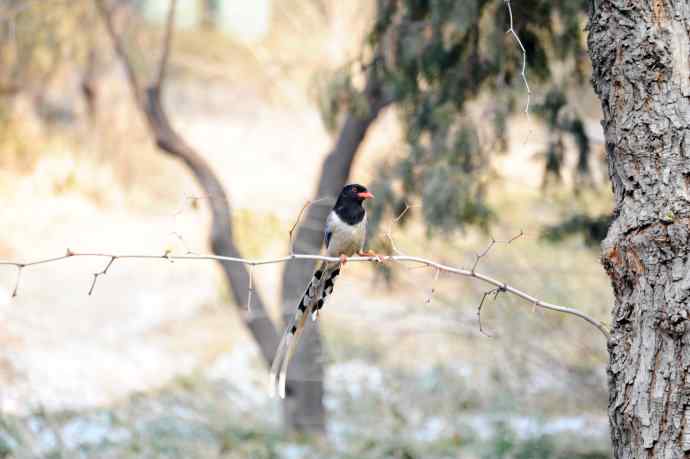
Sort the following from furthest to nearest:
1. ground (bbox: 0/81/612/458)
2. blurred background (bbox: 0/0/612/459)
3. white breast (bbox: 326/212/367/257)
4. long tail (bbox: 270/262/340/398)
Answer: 1. ground (bbox: 0/81/612/458)
2. blurred background (bbox: 0/0/612/459)
3. white breast (bbox: 326/212/367/257)
4. long tail (bbox: 270/262/340/398)

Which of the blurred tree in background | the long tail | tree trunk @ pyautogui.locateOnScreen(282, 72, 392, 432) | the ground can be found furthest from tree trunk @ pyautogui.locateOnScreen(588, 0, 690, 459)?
tree trunk @ pyautogui.locateOnScreen(282, 72, 392, 432)

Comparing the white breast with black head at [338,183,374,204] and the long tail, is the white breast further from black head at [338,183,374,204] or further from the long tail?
the long tail

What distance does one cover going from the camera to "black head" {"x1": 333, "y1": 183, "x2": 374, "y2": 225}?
4.29 m

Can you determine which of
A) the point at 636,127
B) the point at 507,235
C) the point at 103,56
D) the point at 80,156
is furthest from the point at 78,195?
the point at 636,127

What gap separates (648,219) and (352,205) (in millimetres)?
1794

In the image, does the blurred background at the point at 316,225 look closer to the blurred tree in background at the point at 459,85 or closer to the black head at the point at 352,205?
the blurred tree in background at the point at 459,85

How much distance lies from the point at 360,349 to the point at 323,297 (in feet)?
17.5

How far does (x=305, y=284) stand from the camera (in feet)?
23.8

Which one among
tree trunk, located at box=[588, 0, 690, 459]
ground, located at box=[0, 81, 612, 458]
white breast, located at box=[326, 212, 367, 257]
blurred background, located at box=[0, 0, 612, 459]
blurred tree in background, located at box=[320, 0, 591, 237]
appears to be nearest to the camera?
tree trunk, located at box=[588, 0, 690, 459]

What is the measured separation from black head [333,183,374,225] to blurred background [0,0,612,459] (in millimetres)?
669

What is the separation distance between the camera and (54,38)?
11.4 m

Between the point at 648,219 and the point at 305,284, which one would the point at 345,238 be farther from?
the point at 305,284

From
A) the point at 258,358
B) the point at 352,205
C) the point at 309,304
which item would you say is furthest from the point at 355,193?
the point at 258,358

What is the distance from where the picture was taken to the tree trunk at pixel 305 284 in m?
6.95
